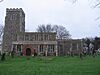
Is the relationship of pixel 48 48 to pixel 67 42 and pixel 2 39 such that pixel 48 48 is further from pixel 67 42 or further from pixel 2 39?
pixel 2 39

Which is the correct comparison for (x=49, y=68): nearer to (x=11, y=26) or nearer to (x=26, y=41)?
(x=26, y=41)

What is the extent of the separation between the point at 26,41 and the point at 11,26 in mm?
13356

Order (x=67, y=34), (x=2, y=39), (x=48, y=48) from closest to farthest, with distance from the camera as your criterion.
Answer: (x=48, y=48) → (x=2, y=39) → (x=67, y=34)

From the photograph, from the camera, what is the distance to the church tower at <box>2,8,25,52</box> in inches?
3378

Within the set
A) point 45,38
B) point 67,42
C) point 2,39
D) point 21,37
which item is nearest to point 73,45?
point 67,42

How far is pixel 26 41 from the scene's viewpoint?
78062 millimetres

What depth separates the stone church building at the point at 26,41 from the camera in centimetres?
7675

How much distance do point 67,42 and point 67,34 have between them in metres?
15.2

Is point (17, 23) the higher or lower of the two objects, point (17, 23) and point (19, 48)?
the higher

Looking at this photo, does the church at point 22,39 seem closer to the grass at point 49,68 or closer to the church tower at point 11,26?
the church tower at point 11,26

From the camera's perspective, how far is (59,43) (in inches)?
3541

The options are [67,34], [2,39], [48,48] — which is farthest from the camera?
[67,34]

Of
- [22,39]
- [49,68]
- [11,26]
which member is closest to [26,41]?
[22,39]

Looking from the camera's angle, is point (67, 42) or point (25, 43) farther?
point (67, 42)
